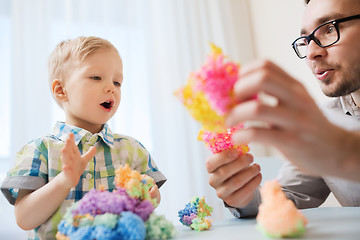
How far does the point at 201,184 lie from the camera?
94.4 inches

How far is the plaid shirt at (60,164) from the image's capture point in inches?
29.0

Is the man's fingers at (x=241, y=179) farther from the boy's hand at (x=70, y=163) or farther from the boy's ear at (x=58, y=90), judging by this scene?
the boy's ear at (x=58, y=90)

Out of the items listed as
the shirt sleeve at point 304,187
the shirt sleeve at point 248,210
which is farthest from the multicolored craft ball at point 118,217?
the shirt sleeve at point 304,187

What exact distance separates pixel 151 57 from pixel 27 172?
182 centimetres

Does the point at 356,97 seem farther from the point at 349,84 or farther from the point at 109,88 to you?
the point at 109,88

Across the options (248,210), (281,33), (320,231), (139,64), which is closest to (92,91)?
(248,210)

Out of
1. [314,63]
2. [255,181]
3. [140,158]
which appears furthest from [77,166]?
[314,63]

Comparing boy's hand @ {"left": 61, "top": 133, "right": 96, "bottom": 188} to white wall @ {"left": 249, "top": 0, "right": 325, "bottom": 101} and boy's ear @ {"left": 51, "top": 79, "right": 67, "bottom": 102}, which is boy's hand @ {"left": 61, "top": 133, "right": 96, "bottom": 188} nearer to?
boy's ear @ {"left": 51, "top": 79, "right": 67, "bottom": 102}

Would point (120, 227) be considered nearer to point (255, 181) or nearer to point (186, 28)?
point (255, 181)

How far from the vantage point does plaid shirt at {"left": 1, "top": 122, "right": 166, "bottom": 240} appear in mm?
737

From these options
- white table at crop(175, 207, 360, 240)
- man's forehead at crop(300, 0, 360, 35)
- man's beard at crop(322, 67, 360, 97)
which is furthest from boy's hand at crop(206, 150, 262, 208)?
man's forehead at crop(300, 0, 360, 35)

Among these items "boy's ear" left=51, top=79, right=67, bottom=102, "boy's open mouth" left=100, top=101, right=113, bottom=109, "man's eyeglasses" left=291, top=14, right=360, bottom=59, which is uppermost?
"man's eyeglasses" left=291, top=14, right=360, bottom=59

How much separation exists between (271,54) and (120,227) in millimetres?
2354

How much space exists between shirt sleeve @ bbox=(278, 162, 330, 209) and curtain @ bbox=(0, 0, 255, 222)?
1.20 m
